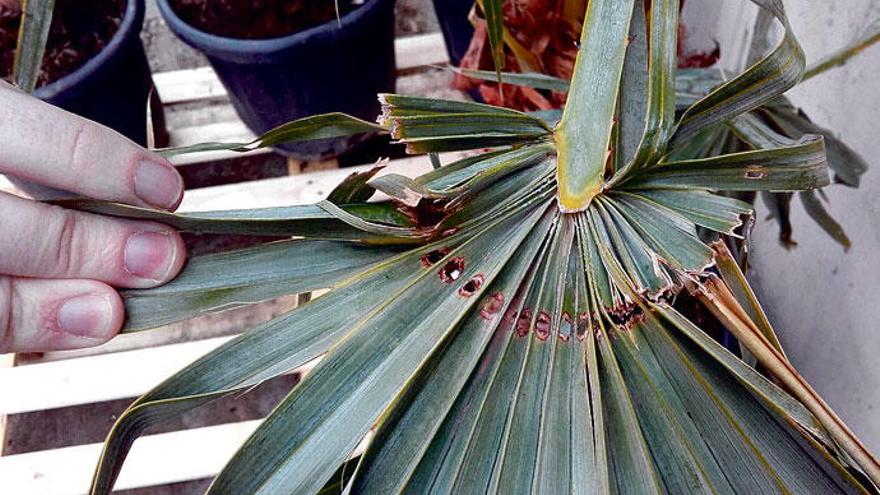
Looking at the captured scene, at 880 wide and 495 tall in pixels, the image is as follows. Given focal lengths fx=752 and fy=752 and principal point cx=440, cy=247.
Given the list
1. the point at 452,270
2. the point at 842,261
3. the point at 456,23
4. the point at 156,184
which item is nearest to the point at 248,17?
the point at 456,23

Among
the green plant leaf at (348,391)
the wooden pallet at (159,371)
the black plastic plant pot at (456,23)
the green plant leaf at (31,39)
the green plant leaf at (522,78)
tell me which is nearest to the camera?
the green plant leaf at (348,391)

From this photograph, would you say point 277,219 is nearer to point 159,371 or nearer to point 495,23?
point 495,23

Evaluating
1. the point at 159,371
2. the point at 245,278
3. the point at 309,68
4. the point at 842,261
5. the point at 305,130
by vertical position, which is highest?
the point at 309,68

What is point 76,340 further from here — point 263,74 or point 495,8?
point 263,74

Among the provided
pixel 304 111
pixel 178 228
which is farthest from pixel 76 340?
pixel 304 111

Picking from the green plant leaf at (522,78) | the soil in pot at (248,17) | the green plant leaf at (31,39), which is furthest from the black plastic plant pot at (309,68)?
the green plant leaf at (31,39)

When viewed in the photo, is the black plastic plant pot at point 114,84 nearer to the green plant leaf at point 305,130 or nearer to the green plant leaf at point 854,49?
the green plant leaf at point 305,130
